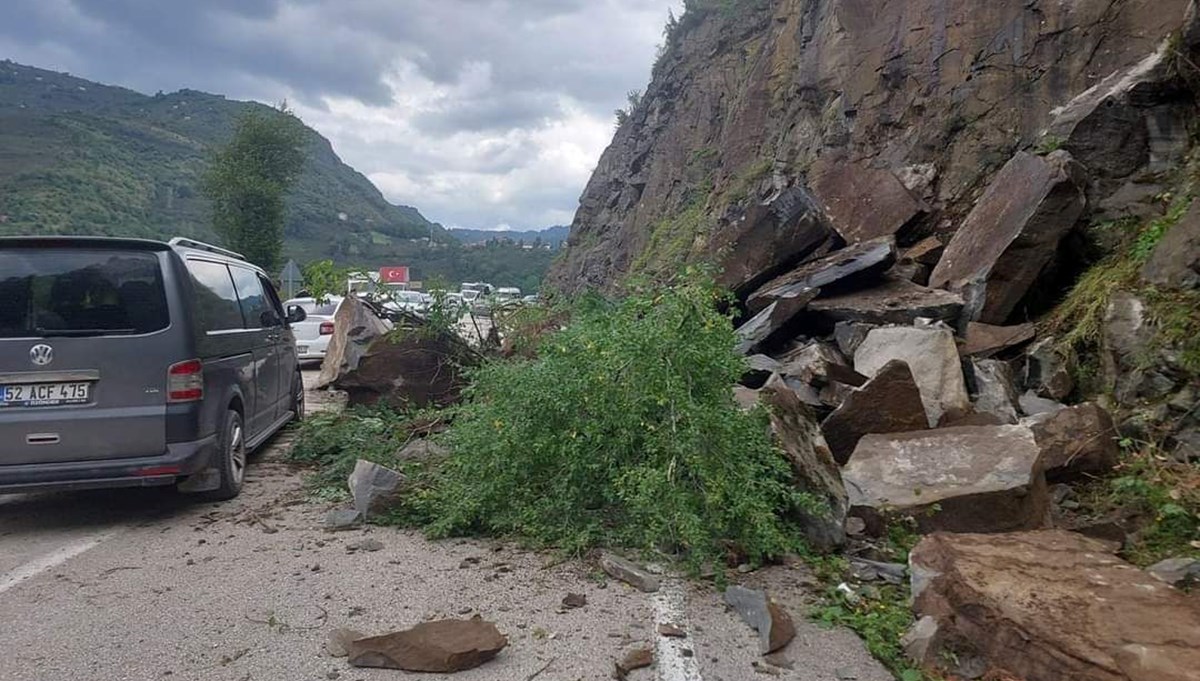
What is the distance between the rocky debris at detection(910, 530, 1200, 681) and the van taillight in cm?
466

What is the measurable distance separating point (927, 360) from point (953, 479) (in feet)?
6.42

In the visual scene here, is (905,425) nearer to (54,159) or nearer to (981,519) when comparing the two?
(981,519)

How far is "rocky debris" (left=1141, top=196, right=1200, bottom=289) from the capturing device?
18.9ft

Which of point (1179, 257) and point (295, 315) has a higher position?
point (1179, 257)

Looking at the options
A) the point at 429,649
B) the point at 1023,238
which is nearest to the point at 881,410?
the point at 1023,238

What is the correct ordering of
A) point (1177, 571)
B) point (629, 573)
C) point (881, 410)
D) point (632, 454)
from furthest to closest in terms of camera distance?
point (881, 410) → point (632, 454) → point (629, 573) → point (1177, 571)

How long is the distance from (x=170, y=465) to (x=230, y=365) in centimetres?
110

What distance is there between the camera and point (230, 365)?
19.7 feet

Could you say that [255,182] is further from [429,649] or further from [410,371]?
[429,649]

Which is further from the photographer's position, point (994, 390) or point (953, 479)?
point (994, 390)

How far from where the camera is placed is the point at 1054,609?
3.13 m

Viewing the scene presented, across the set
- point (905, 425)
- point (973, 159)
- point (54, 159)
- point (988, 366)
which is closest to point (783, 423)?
point (905, 425)

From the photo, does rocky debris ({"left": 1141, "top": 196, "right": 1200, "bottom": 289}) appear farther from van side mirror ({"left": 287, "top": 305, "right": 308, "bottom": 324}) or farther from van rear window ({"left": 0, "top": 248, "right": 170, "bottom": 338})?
van side mirror ({"left": 287, "top": 305, "right": 308, "bottom": 324})

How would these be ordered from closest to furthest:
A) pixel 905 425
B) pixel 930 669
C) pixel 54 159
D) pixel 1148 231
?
pixel 930 669
pixel 905 425
pixel 1148 231
pixel 54 159
